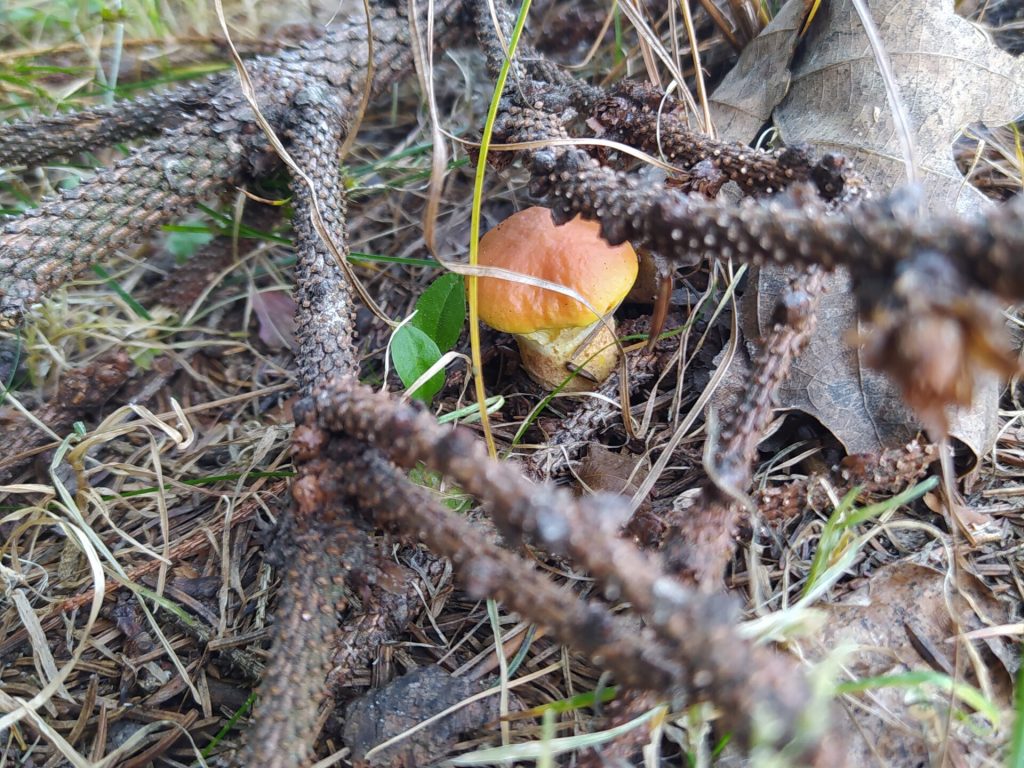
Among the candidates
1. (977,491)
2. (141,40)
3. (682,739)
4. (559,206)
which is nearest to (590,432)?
(559,206)

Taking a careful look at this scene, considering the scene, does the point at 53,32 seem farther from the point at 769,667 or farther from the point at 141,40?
the point at 769,667

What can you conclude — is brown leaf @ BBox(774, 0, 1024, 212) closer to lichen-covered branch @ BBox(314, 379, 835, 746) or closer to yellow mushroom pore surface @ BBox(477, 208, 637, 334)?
yellow mushroom pore surface @ BBox(477, 208, 637, 334)

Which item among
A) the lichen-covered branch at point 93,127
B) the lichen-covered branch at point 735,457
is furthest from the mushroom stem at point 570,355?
the lichen-covered branch at point 93,127

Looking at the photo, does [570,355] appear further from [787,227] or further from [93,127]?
[93,127]

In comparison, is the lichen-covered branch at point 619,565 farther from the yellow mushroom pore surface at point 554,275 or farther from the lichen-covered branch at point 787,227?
the yellow mushroom pore surface at point 554,275

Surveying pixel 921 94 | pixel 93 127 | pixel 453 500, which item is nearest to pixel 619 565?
pixel 453 500

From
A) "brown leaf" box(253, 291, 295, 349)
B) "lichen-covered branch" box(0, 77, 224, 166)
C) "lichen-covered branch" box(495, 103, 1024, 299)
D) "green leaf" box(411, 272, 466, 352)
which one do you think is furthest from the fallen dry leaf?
"lichen-covered branch" box(0, 77, 224, 166)
